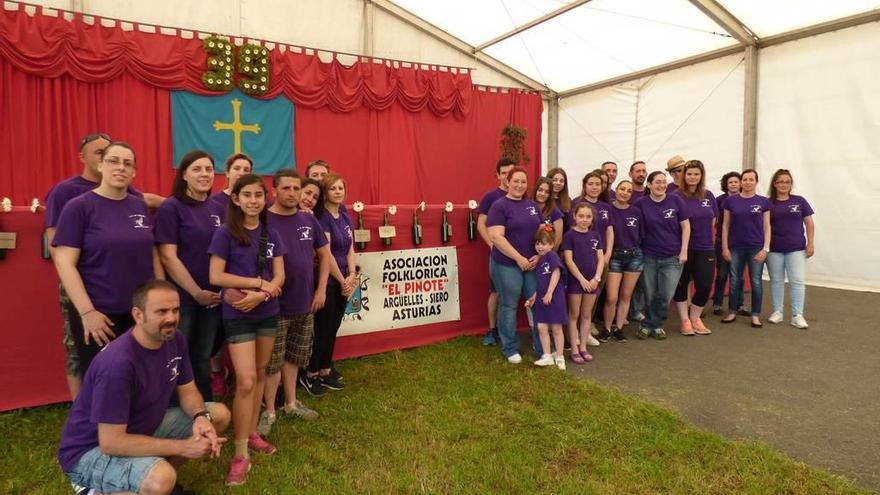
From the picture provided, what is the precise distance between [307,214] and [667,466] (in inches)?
89.6

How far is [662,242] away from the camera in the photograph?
15.9ft

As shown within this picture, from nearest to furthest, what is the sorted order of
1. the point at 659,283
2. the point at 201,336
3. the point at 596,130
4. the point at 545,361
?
the point at 201,336 < the point at 545,361 < the point at 659,283 < the point at 596,130

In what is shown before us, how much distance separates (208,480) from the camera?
2438mm

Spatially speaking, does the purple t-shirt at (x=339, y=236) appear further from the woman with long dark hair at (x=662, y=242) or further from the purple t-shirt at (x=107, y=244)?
the woman with long dark hair at (x=662, y=242)

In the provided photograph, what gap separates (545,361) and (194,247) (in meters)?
2.63

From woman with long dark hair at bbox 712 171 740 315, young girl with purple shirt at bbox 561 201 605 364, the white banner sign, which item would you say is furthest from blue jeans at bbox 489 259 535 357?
woman with long dark hair at bbox 712 171 740 315

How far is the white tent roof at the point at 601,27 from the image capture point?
7926 mm

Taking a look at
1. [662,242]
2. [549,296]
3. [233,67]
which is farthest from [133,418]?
[233,67]

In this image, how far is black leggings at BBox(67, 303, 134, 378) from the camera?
7.80 feet

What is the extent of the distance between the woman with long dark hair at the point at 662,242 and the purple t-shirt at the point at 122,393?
416 cm

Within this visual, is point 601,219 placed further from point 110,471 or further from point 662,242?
point 110,471

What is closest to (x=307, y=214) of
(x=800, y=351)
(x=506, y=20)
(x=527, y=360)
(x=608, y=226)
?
(x=527, y=360)

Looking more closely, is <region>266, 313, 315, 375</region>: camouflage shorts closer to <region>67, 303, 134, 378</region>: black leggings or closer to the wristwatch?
the wristwatch

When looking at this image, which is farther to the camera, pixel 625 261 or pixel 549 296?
pixel 625 261
